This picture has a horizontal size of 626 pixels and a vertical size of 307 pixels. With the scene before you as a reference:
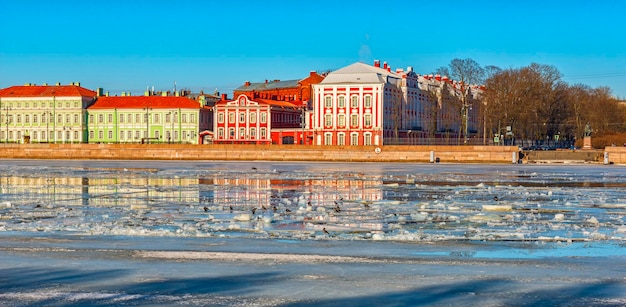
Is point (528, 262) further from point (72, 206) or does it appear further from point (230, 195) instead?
point (230, 195)

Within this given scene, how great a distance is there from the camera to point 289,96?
407 feet

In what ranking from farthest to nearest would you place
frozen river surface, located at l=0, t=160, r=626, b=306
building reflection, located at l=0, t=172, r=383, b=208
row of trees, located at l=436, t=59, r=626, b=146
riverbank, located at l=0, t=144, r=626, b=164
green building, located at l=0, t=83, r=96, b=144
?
green building, located at l=0, t=83, r=96, b=144, row of trees, located at l=436, t=59, r=626, b=146, riverbank, located at l=0, t=144, r=626, b=164, building reflection, located at l=0, t=172, r=383, b=208, frozen river surface, located at l=0, t=160, r=626, b=306

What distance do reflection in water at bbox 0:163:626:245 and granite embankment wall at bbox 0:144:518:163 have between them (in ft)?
135

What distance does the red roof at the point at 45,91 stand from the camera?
368 ft

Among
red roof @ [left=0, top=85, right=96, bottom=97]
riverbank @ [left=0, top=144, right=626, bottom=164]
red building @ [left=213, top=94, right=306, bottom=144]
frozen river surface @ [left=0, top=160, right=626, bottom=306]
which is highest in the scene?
red roof @ [left=0, top=85, right=96, bottom=97]

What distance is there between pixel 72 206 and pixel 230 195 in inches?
230

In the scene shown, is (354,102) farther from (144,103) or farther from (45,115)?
(45,115)

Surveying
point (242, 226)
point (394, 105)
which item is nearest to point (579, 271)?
point (242, 226)

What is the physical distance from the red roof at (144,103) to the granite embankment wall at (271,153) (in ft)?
90.7

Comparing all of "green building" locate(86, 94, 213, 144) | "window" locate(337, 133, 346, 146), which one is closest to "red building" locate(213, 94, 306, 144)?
"window" locate(337, 133, 346, 146)

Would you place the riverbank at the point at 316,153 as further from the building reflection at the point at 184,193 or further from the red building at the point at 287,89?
the building reflection at the point at 184,193

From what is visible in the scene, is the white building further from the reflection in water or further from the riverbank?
the reflection in water

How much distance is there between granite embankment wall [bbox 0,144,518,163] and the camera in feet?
238

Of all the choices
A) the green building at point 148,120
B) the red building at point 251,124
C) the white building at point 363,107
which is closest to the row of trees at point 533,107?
the white building at point 363,107
